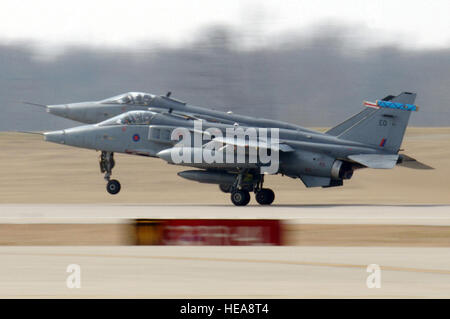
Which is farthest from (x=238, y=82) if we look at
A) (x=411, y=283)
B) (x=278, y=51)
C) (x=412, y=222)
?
(x=411, y=283)

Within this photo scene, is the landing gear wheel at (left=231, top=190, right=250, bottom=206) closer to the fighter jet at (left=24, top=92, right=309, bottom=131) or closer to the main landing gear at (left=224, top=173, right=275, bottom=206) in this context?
the main landing gear at (left=224, top=173, right=275, bottom=206)

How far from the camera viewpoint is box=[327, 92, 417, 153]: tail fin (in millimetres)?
26844

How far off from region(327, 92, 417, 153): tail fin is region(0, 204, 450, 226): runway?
2.28 meters

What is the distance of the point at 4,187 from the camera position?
1588 inches

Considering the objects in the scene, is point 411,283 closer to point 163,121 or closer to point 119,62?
point 163,121

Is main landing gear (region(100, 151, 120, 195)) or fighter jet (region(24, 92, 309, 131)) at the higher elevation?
fighter jet (region(24, 92, 309, 131))

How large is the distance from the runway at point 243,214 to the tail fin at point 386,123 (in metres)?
2.28

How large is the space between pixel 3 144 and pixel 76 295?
48897 millimetres

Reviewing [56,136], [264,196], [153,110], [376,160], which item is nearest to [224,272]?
[376,160]

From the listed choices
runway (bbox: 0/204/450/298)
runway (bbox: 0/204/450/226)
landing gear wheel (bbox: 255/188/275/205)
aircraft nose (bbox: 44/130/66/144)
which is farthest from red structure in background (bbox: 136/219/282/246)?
aircraft nose (bbox: 44/130/66/144)

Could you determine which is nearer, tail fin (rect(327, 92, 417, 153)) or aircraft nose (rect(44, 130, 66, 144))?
tail fin (rect(327, 92, 417, 153))

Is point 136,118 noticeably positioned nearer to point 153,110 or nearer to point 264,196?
point 153,110

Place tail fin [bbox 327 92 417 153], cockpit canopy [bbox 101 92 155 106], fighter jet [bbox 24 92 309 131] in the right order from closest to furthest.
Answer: tail fin [bbox 327 92 417 153], fighter jet [bbox 24 92 309 131], cockpit canopy [bbox 101 92 155 106]

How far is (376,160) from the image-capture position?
85.9 ft
